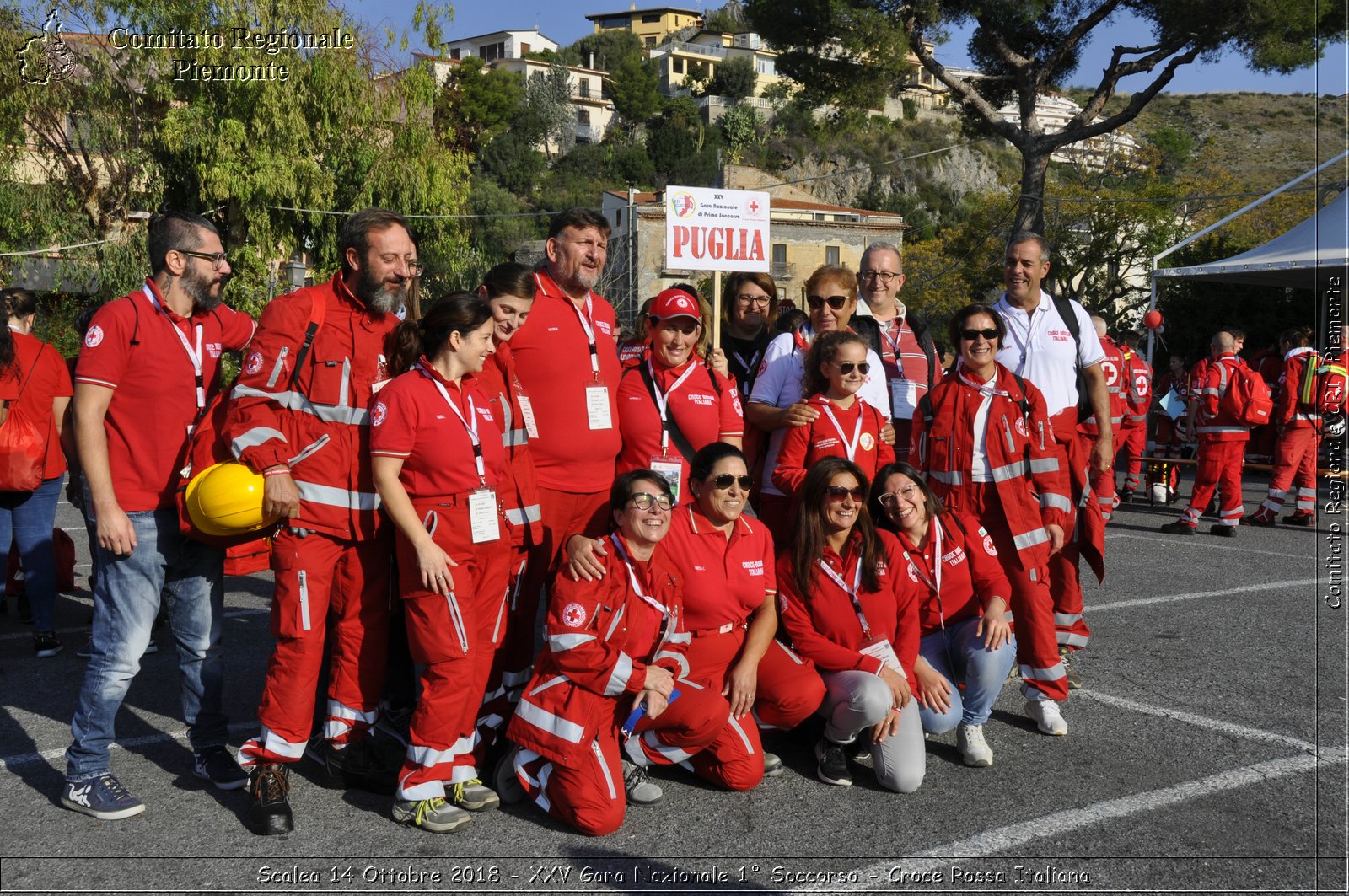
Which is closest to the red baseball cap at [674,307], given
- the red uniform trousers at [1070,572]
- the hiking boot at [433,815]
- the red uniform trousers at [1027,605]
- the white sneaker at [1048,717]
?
the red uniform trousers at [1027,605]

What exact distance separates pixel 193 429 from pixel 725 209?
295 inches

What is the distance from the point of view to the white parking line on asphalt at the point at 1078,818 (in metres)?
3.55

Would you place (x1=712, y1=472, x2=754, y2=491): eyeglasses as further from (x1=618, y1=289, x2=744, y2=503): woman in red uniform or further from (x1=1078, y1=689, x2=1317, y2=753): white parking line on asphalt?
(x1=1078, y1=689, x2=1317, y2=753): white parking line on asphalt

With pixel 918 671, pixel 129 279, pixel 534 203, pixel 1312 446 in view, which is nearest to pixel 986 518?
pixel 918 671

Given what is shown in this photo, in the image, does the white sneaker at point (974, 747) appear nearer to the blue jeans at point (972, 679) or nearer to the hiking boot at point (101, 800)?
the blue jeans at point (972, 679)

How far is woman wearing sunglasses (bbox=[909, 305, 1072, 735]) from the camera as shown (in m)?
4.97

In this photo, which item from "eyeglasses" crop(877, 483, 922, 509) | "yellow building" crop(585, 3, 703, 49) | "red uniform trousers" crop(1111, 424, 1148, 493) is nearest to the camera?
"eyeglasses" crop(877, 483, 922, 509)

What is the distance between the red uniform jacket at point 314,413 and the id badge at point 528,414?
65cm

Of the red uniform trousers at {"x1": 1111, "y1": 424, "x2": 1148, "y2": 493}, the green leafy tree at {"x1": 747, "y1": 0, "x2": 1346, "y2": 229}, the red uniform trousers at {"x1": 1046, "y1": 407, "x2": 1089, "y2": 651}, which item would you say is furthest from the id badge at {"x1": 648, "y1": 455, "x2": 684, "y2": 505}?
the green leafy tree at {"x1": 747, "y1": 0, "x2": 1346, "y2": 229}

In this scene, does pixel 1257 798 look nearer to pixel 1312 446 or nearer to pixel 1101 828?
pixel 1101 828

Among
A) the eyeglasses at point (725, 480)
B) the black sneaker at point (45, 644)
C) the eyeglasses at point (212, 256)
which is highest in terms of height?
the eyeglasses at point (212, 256)

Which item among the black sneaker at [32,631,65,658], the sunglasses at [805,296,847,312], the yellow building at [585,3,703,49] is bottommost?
the black sneaker at [32,631,65,658]

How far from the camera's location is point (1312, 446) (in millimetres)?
11812

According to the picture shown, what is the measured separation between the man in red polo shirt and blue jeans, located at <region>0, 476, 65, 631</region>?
11.5 feet
